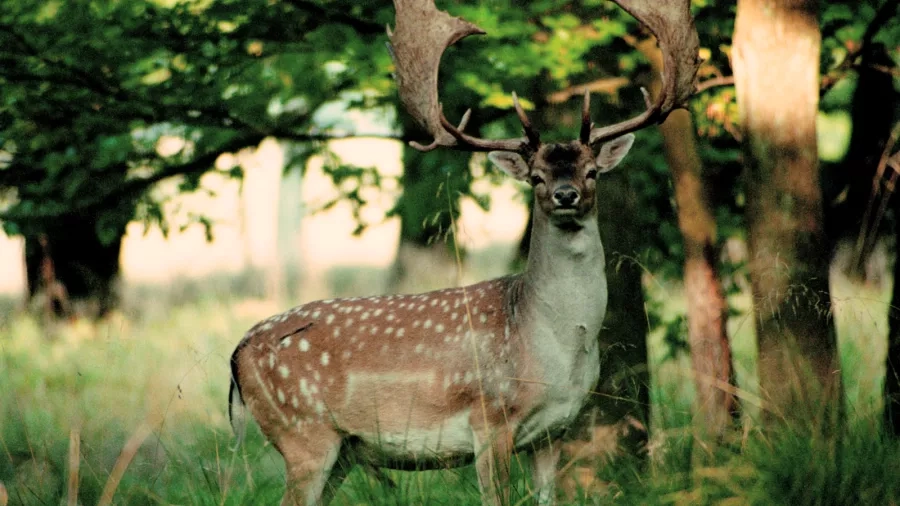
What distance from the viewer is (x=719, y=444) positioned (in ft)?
14.9

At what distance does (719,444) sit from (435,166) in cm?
377

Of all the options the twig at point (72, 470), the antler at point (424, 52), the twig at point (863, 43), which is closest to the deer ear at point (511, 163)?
the antler at point (424, 52)

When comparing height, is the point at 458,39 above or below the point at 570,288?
above

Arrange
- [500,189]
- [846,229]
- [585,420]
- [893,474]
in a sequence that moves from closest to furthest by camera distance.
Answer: [893,474]
[585,420]
[846,229]
[500,189]

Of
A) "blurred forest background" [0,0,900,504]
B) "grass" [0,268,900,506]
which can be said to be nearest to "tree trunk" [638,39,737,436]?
"blurred forest background" [0,0,900,504]

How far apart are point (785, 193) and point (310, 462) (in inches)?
100

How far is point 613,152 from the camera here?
5758 mm

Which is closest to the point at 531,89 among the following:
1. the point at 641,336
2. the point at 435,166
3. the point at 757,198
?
the point at 435,166

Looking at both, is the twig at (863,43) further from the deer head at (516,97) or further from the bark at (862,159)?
the deer head at (516,97)

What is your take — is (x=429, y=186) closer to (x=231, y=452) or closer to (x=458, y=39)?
(x=458, y=39)

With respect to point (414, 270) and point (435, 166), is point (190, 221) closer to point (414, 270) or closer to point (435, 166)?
point (435, 166)

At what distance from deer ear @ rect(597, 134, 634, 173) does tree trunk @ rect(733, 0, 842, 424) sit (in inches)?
24.3

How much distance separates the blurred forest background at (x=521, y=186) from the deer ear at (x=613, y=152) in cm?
54

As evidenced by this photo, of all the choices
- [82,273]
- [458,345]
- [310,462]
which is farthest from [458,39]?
[82,273]
